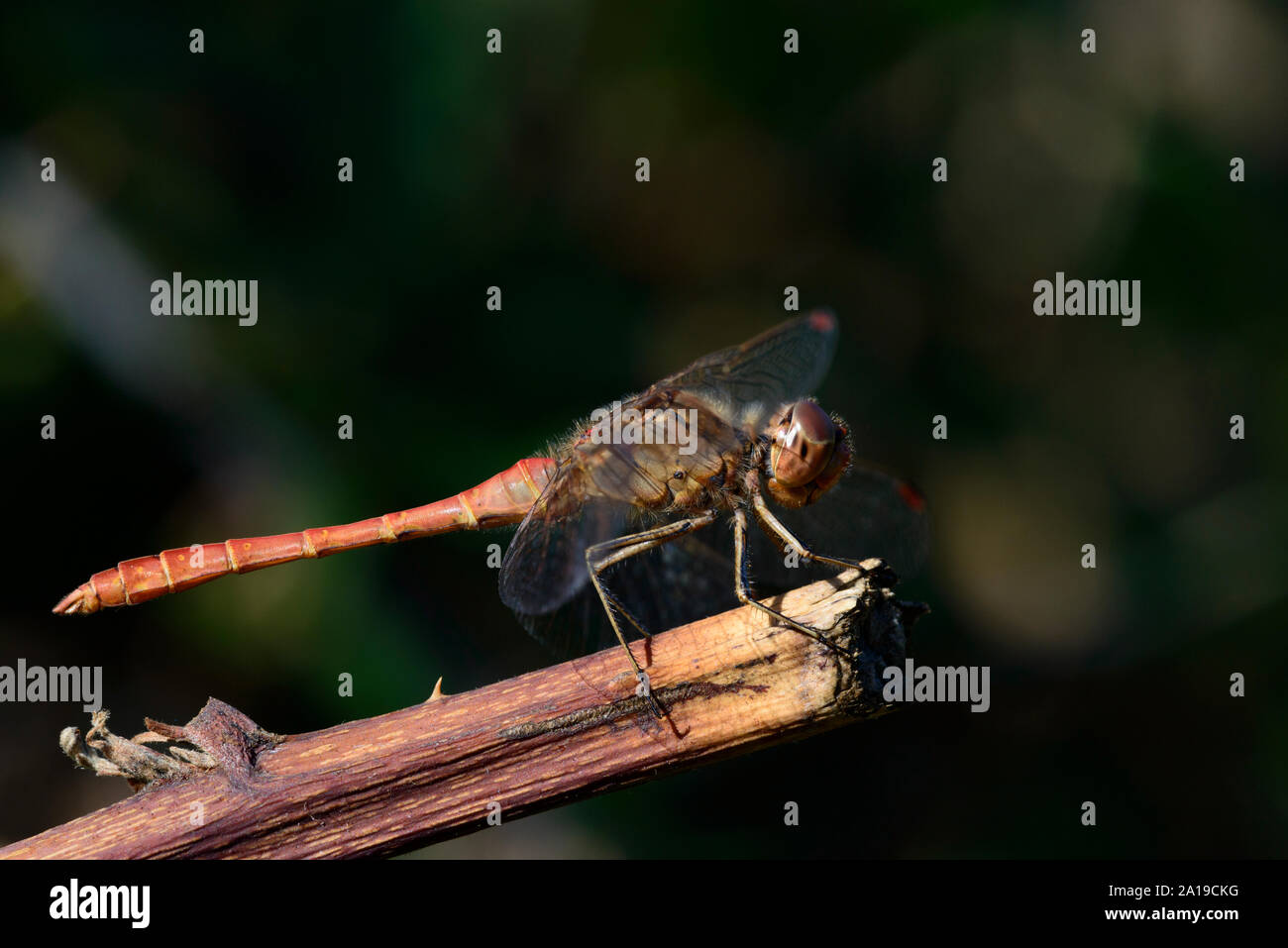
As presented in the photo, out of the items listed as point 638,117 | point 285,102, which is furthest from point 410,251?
point 638,117

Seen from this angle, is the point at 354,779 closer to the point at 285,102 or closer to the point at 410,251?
the point at 410,251

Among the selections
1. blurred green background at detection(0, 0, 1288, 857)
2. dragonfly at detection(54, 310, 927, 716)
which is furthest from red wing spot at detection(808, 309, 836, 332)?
blurred green background at detection(0, 0, 1288, 857)

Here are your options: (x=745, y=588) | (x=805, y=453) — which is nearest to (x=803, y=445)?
(x=805, y=453)

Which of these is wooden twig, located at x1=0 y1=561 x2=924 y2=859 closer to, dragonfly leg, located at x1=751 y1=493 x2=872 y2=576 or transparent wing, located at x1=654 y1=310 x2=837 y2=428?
dragonfly leg, located at x1=751 y1=493 x2=872 y2=576

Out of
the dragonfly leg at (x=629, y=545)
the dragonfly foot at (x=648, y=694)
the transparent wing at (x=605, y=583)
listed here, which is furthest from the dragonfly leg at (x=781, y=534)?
the dragonfly foot at (x=648, y=694)

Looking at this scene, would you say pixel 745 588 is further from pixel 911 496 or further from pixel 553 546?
pixel 911 496

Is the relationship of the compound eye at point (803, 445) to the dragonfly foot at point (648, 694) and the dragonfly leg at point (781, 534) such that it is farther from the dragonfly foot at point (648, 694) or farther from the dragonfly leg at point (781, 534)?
the dragonfly foot at point (648, 694)
